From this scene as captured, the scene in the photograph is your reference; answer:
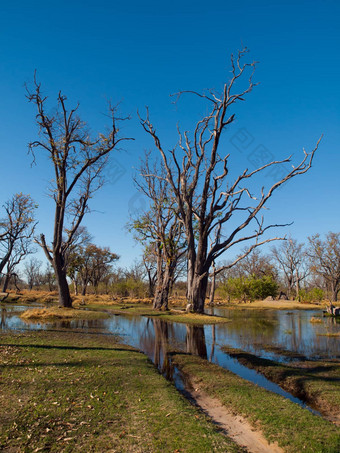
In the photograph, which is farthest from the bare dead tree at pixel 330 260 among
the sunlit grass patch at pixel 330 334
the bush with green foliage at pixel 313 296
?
the sunlit grass patch at pixel 330 334

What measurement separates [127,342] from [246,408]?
822 cm

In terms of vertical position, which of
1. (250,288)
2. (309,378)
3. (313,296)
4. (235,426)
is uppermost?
(250,288)

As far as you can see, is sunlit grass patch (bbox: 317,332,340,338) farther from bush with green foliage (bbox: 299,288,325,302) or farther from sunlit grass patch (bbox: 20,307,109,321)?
bush with green foliage (bbox: 299,288,325,302)

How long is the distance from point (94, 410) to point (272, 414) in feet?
10.5

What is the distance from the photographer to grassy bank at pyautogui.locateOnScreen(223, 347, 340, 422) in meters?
6.70

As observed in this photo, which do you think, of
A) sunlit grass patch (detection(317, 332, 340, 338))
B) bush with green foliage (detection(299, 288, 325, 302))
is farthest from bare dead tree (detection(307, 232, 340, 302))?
sunlit grass patch (detection(317, 332, 340, 338))

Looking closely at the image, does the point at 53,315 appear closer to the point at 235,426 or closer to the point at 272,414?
the point at 235,426

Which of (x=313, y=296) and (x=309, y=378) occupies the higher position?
(x=313, y=296)

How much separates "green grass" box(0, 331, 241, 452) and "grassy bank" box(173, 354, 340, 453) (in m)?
0.88

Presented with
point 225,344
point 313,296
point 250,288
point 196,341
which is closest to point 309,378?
point 225,344

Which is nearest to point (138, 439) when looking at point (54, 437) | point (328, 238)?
point (54, 437)

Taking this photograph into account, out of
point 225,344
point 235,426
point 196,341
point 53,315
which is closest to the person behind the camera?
point 235,426

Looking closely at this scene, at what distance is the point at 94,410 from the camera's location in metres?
5.60

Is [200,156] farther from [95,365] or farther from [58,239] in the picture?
[95,365]
